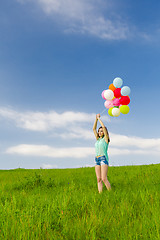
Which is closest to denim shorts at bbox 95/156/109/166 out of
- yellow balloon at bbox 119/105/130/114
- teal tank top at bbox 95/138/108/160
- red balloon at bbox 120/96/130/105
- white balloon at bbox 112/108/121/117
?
teal tank top at bbox 95/138/108/160

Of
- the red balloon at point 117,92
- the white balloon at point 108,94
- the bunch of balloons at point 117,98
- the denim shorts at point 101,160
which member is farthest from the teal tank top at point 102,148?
the red balloon at point 117,92

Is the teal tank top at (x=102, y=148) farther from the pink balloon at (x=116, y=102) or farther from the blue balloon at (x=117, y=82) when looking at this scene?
the blue balloon at (x=117, y=82)

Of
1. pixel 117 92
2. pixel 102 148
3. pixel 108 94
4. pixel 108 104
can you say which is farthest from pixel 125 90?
pixel 102 148

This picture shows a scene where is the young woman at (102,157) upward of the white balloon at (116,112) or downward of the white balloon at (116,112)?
downward

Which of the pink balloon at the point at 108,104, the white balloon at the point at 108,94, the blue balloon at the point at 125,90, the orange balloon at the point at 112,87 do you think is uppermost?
the orange balloon at the point at 112,87

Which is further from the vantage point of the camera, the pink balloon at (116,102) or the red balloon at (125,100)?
the pink balloon at (116,102)

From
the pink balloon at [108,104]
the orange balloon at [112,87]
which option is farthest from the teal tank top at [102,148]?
the orange balloon at [112,87]

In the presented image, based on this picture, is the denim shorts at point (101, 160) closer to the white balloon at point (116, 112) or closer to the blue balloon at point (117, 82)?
the white balloon at point (116, 112)

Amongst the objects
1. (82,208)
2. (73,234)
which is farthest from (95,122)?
(73,234)

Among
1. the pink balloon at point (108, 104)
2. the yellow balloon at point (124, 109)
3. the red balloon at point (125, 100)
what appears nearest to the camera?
the yellow balloon at point (124, 109)

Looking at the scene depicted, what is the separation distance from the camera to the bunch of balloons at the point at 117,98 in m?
7.46

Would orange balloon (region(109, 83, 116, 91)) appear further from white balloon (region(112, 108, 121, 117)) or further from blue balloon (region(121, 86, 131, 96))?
white balloon (region(112, 108, 121, 117))

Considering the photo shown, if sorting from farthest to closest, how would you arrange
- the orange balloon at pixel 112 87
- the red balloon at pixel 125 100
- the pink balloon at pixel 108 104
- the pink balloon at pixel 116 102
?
the orange balloon at pixel 112 87 < the pink balloon at pixel 108 104 < the pink balloon at pixel 116 102 < the red balloon at pixel 125 100

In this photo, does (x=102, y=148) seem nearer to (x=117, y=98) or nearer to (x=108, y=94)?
(x=108, y=94)
